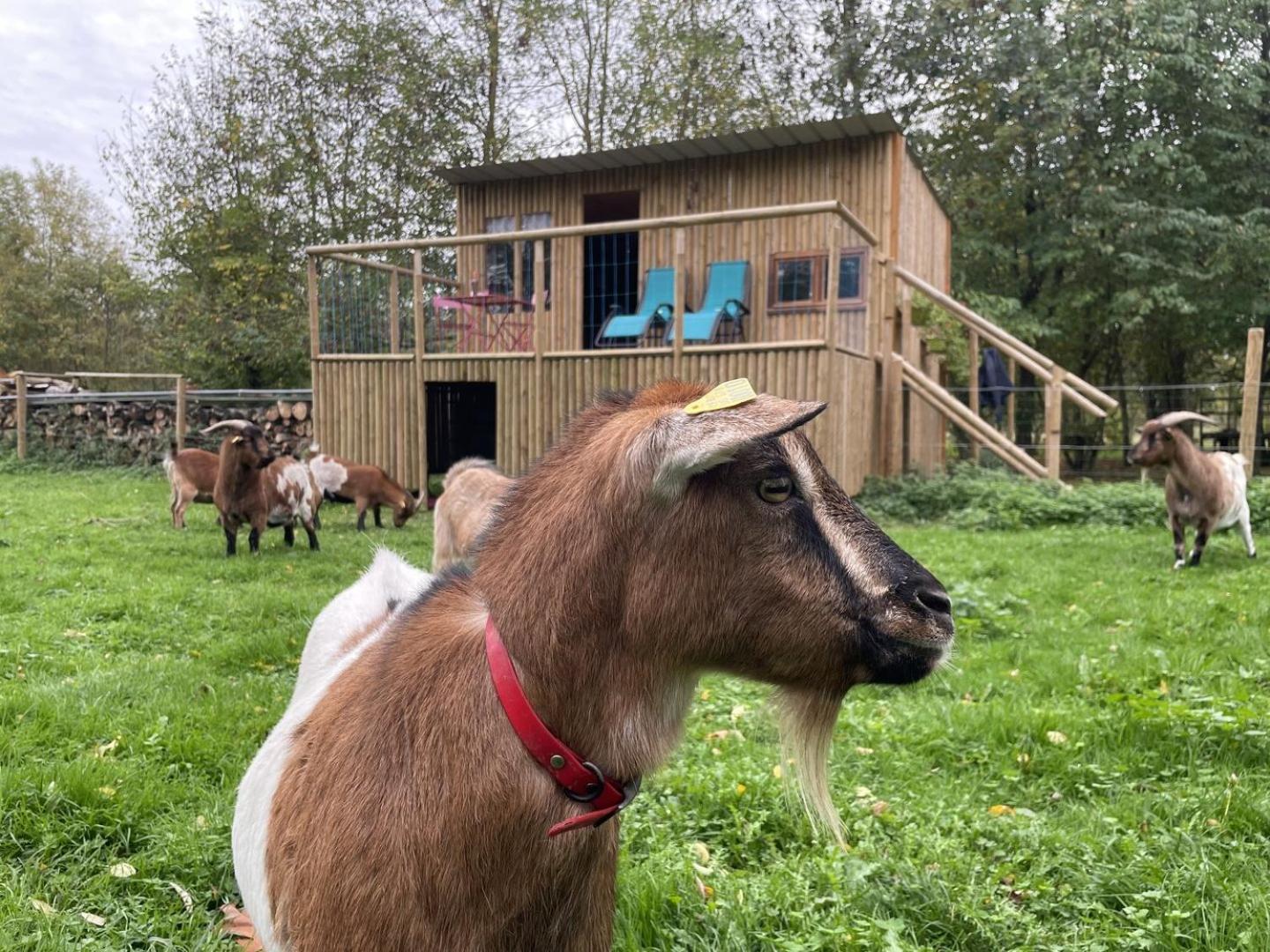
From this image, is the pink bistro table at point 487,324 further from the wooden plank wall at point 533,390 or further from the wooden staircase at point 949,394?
the wooden staircase at point 949,394

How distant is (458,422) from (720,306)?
12.8 feet

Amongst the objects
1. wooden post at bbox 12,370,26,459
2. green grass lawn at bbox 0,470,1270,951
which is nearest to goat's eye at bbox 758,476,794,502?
green grass lawn at bbox 0,470,1270,951

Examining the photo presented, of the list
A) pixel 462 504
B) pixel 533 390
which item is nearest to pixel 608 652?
pixel 462 504

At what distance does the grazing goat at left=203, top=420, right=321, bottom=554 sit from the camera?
7629 mm

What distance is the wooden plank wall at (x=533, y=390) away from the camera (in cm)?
890

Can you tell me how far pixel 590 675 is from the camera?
1236 mm

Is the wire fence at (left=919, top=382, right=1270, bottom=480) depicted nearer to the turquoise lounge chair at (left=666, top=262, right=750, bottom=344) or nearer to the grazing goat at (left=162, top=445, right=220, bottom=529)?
the turquoise lounge chair at (left=666, top=262, right=750, bottom=344)

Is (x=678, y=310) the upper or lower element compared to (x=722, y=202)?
lower

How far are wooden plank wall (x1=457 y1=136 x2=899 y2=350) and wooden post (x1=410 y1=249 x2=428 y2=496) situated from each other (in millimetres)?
1632

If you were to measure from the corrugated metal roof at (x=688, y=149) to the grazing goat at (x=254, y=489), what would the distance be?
665 cm

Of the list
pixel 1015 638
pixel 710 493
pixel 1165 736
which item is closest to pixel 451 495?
pixel 1015 638

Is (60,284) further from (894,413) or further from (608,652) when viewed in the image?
(608,652)

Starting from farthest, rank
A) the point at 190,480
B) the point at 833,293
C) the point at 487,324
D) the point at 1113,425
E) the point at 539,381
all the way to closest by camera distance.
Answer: the point at 1113,425
the point at 487,324
the point at 539,381
the point at 190,480
the point at 833,293

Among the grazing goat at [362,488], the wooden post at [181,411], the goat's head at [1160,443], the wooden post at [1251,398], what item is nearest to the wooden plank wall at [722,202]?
the grazing goat at [362,488]
